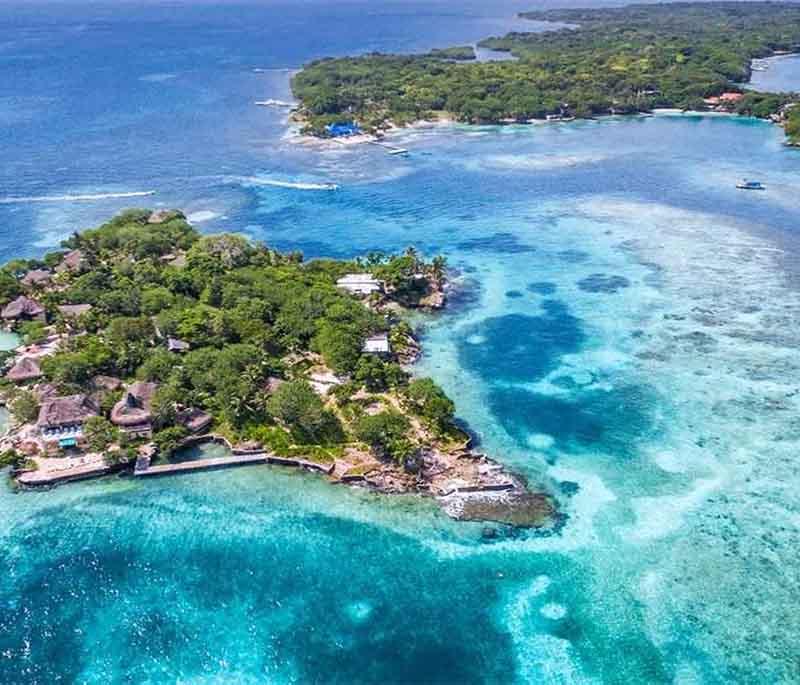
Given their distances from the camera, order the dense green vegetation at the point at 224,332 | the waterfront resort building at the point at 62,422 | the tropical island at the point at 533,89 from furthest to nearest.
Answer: the tropical island at the point at 533,89
the dense green vegetation at the point at 224,332
the waterfront resort building at the point at 62,422

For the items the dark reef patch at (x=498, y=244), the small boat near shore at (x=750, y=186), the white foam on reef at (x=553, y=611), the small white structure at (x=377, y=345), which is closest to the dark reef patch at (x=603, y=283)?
the dark reef patch at (x=498, y=244)

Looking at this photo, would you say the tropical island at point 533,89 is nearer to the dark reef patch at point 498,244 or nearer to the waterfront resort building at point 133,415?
the dark reef patch at point 498,244

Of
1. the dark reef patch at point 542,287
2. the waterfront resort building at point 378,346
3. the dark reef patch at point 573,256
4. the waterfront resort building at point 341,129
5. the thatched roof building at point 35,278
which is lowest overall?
the dark reef patch at point 542,287

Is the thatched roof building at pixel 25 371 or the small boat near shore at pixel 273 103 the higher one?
the small boat near shore at pixel 273 103

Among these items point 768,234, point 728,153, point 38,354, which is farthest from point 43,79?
point 768,234

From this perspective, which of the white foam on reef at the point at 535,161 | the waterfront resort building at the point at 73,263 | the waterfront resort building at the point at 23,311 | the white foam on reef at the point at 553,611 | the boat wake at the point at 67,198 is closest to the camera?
the white foam on reef at the point at 553,611

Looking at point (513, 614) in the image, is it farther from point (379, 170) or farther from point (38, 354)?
point (379, 170)

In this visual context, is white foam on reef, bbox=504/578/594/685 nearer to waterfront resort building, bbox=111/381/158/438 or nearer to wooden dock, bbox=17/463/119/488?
wooden dock, bbox=17/463/119/488
